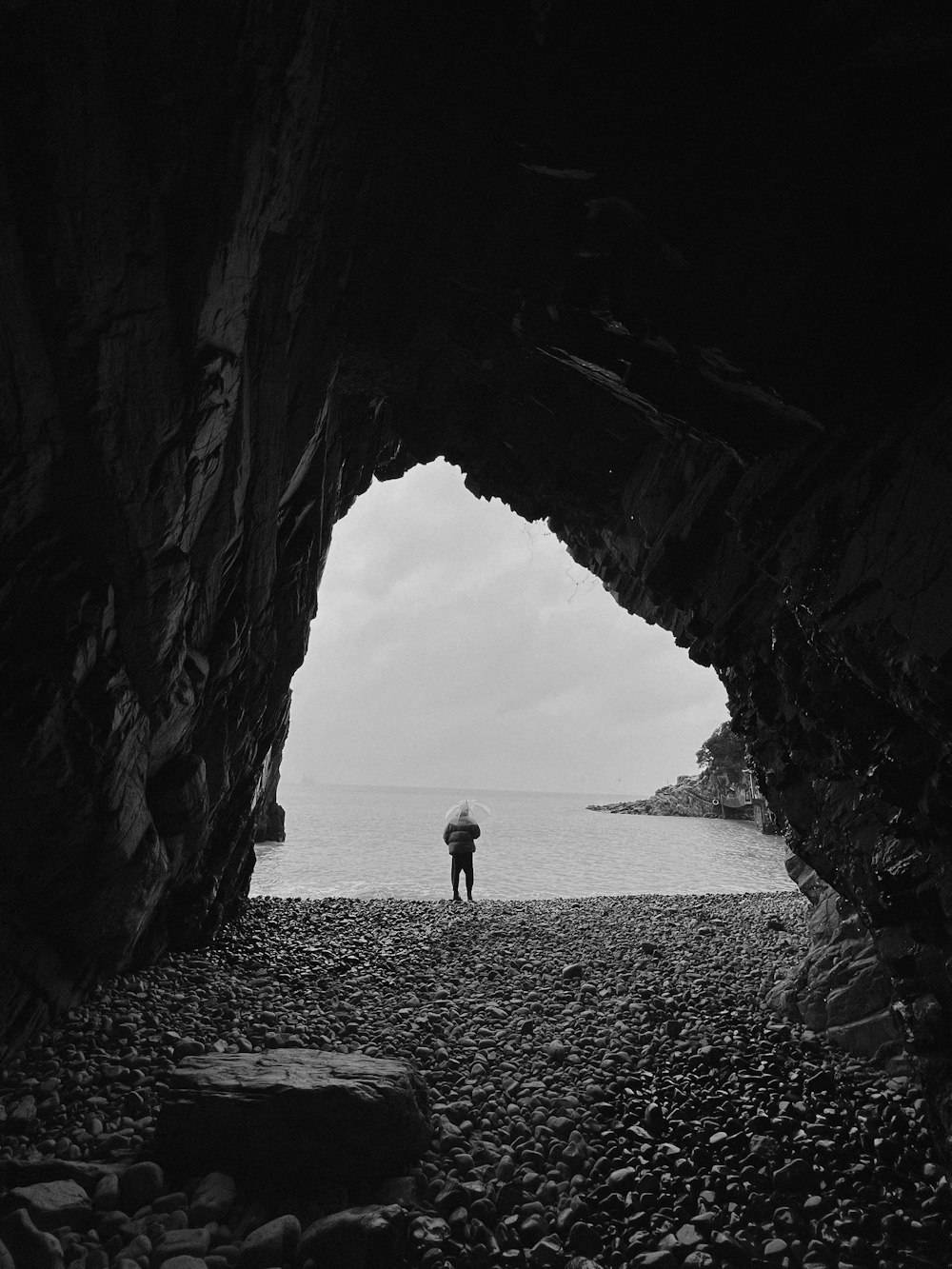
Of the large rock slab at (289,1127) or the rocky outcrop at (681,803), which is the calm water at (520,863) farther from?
the rocky outcrop at (681,803)

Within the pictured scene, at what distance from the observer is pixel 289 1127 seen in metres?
5.34

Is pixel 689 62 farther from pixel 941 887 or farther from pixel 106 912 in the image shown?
pixel 106 912

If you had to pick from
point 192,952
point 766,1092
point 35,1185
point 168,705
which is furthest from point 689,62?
point 192,952

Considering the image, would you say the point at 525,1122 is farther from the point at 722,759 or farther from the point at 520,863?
the point at 722,759

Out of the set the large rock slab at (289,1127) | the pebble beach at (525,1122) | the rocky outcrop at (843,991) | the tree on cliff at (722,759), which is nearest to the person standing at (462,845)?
the pebble beach at (525,1122)

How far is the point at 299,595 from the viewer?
46.1ft

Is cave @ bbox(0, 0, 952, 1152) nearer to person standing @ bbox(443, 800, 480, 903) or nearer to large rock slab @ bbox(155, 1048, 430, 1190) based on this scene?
large rock slab @ bbox(155, 1048, 430, 1190)

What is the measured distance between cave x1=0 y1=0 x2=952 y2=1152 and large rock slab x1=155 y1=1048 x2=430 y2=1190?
10.3ft

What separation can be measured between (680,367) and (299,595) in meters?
9.56

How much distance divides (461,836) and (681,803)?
7413 cm

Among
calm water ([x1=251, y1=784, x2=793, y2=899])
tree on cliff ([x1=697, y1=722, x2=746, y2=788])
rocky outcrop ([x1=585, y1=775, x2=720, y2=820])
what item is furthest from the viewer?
rocky outcrop ([x1=585, y1=775, x2=720, y2=820])

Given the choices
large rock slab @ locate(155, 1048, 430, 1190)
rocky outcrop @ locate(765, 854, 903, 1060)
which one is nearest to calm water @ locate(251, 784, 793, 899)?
rocky outcrop @ locate(765, 854, 903, 1060)

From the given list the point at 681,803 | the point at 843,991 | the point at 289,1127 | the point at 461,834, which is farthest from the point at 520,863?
the point at 681,803

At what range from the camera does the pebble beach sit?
475 centimetres
